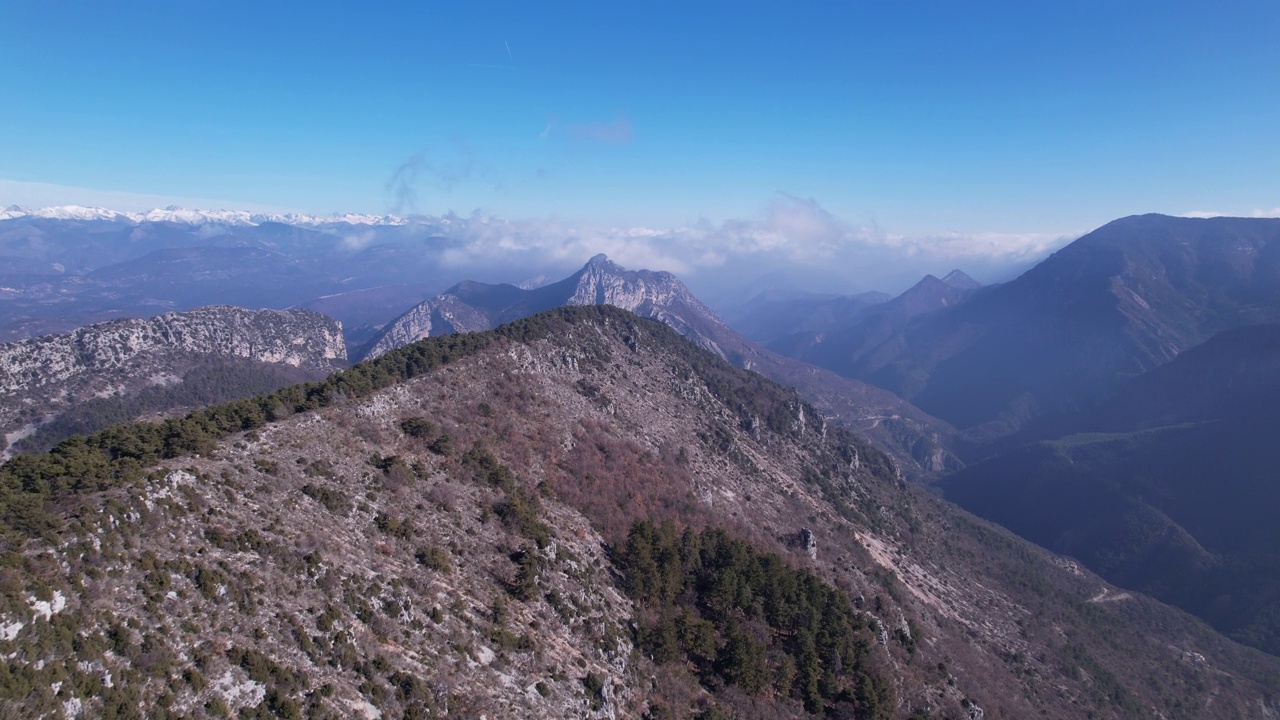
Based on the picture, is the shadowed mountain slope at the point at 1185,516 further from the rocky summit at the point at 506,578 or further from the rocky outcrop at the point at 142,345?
the rocky outcrop at the point at 142,345

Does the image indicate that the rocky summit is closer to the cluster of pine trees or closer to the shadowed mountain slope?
the cluster of pine trees

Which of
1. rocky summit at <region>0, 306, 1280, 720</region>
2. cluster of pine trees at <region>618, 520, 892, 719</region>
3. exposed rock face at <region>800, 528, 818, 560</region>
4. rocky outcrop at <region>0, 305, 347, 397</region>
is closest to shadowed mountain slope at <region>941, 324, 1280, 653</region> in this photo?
rocky summit at <region>0, 306, 1280, 720</region>

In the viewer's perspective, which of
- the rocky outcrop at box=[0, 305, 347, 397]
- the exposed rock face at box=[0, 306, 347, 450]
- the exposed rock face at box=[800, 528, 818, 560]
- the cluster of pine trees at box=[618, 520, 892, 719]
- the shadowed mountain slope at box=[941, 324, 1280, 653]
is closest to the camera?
the cluster of pine trees at box=[618, 520, 892, 719]

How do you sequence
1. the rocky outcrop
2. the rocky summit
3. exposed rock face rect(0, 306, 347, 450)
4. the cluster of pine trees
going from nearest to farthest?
the rocky summit → the cluster of pine trees → exposed rock face rect(0, 306, 347, 450) → the rocky outcrop

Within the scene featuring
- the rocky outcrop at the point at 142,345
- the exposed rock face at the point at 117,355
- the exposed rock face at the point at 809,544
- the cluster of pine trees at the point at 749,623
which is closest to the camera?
the cluster of pine trees at the point at 749,623

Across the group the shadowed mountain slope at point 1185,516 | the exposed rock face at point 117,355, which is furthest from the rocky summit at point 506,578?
the exposed rock face at point 117,355

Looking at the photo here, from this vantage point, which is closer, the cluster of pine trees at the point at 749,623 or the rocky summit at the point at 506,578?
the rocky summit at the point at 506,578

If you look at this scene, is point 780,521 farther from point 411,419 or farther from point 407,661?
point 407,661
